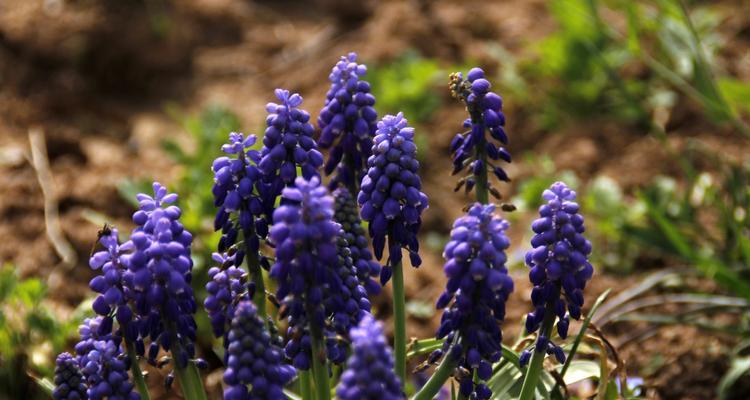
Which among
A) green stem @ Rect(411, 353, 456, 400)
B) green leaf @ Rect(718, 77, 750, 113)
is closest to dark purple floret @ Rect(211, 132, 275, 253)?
green stem @ Rect(411, 353, 456, 400)

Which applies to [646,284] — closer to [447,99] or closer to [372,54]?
[447,99]

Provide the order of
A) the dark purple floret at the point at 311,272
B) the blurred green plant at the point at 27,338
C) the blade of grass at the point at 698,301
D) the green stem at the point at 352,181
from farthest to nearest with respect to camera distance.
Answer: the blade of grass at the point at 698,301 < the blurred green plant at the point at 27,338 < the green stem at the point at 352,181 < the dark purple floret at the point at 311,272

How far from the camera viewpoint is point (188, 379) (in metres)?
3.53

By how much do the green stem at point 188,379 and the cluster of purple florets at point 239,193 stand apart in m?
0.37

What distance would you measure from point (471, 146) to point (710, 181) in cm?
359

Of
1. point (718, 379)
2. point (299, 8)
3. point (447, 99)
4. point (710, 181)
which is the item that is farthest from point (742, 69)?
point (299, 8)

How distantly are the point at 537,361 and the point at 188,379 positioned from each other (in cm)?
121

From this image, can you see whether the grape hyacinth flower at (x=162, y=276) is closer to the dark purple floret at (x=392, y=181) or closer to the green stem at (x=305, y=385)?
the green stem at (x=305, y=385)

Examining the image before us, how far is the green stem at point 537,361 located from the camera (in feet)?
11.2

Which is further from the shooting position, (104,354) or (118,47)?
(118,47)

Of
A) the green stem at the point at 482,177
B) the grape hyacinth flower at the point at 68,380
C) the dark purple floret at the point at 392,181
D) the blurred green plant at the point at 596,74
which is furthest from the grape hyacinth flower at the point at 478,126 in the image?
the blurred green plant at the point at 596,74

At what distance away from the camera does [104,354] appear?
338cm

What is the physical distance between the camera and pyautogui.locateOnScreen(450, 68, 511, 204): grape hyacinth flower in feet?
11.7

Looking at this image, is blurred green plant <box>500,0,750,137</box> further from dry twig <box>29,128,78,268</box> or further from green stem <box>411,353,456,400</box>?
green stem <box>411,353,456,400</box>
